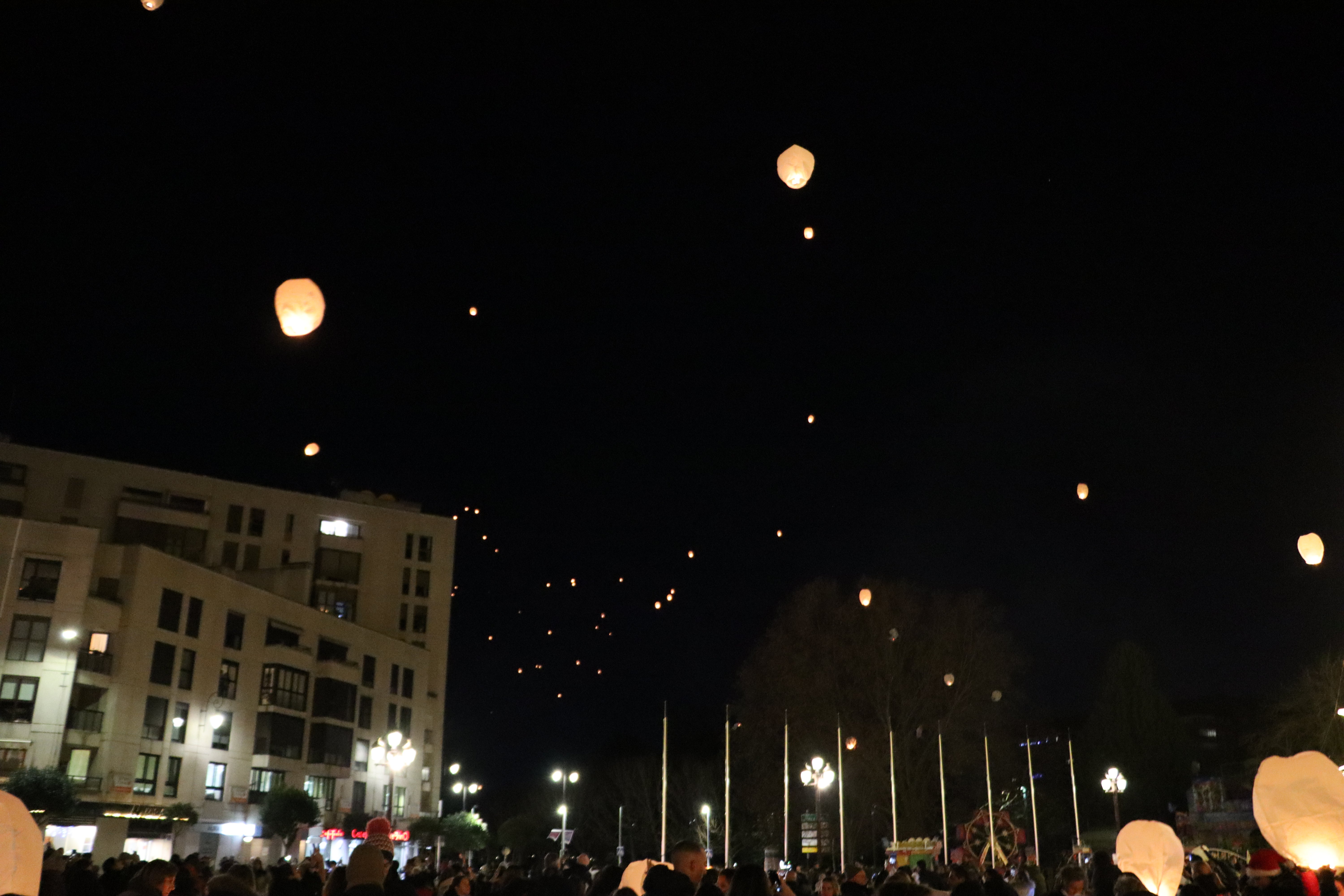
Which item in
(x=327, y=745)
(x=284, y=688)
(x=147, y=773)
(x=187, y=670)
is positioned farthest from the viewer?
(x=327, y=745)

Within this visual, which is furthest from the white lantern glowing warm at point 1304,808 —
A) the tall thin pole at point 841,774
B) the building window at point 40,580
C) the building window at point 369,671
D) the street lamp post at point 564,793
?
the building window at point 369,671

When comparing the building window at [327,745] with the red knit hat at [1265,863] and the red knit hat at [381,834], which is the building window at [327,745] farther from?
the red knit hat at [1265,863]

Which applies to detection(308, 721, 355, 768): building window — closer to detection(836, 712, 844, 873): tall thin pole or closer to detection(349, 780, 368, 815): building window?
detection(349, 780, 368, 815): building window

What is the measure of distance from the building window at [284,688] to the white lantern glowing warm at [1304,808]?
135 ft

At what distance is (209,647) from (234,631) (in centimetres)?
199

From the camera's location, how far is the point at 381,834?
866 cm

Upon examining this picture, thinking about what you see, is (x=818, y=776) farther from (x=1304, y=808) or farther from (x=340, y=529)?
(x=340, y=529)

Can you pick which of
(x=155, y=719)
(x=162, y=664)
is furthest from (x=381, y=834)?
(x=162, y=664)

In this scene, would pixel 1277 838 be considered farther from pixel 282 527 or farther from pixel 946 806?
pixel 282 527

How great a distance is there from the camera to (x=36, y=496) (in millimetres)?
48031

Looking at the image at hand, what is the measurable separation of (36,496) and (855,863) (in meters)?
45.9

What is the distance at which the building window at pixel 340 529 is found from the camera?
2279 inches

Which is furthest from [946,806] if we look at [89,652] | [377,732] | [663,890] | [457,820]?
[663,890]

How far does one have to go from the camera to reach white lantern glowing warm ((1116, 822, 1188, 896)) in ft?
34.5
